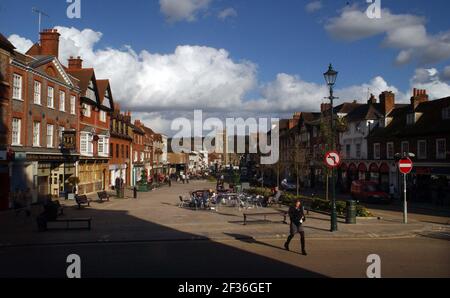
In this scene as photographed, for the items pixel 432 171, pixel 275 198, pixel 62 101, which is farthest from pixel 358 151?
pixel 62 101

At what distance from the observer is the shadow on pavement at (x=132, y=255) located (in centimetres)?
1031

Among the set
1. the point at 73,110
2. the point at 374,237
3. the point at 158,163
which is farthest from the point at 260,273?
the point at 158,163

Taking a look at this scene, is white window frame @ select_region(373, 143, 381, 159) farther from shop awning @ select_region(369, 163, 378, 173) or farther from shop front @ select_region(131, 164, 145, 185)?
shop front @ select_region(131, 164, 145, 185)

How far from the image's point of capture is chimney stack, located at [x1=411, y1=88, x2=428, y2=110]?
39.5 metres

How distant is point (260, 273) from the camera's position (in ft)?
33.4

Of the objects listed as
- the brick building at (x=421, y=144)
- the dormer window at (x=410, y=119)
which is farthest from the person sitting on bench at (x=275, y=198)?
the dormer window at (x=410, y=119)

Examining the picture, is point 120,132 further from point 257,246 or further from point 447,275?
point 447,275

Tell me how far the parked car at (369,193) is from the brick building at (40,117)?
23.1 metres

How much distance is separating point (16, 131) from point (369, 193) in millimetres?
25447

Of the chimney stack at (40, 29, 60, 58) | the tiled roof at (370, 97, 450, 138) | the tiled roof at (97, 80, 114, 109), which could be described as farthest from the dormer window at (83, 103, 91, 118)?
the tiled roof at (370, 97, 450, 138)

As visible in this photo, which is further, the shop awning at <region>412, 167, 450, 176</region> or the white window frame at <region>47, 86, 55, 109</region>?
the shop awning at <region>412, 167, 450, 176</region>

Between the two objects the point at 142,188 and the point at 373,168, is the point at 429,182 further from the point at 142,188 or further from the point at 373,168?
the point at 142,188

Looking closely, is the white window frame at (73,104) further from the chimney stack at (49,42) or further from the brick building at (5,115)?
the brick building at (5,115)

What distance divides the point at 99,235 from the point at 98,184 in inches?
1069
